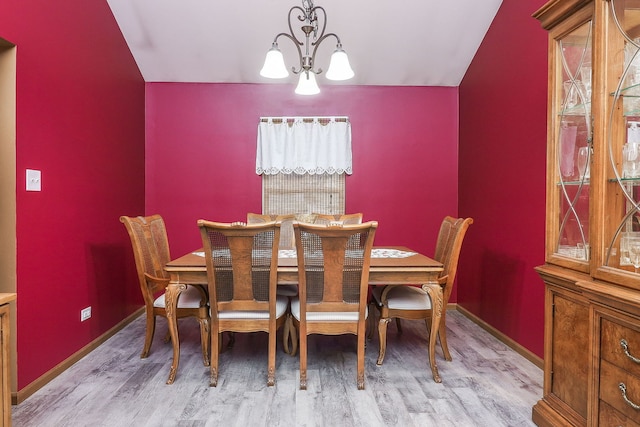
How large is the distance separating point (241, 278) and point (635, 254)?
1.85 metres

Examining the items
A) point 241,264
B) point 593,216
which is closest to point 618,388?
point 593,216

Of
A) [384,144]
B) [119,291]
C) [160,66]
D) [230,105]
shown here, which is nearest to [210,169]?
[230,105]

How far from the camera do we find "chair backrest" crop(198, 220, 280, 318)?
82.4 inches

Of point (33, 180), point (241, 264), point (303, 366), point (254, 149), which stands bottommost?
point (303, 366)

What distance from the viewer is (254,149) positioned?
13.1 feet

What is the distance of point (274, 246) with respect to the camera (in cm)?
213

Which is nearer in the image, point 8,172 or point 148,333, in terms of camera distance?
point 8,172

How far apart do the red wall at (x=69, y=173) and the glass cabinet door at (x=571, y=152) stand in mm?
2871

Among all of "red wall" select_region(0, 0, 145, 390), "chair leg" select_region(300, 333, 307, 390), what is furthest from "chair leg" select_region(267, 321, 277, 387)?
"red wall" select_region(0, 0, 145, 390)

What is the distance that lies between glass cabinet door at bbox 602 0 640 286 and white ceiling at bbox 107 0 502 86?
6.49ft

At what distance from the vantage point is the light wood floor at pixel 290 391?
1.93 metres

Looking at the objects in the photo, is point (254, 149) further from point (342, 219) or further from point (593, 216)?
point (593, 216)

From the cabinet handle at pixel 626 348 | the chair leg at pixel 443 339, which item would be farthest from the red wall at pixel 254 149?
the cabinet handle at pixel 626 348

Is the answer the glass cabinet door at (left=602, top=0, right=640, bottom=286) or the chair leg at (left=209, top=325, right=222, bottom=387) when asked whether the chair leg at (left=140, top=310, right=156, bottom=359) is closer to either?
the chair leg at (left=209, top=325, right=222, bottom=387)
